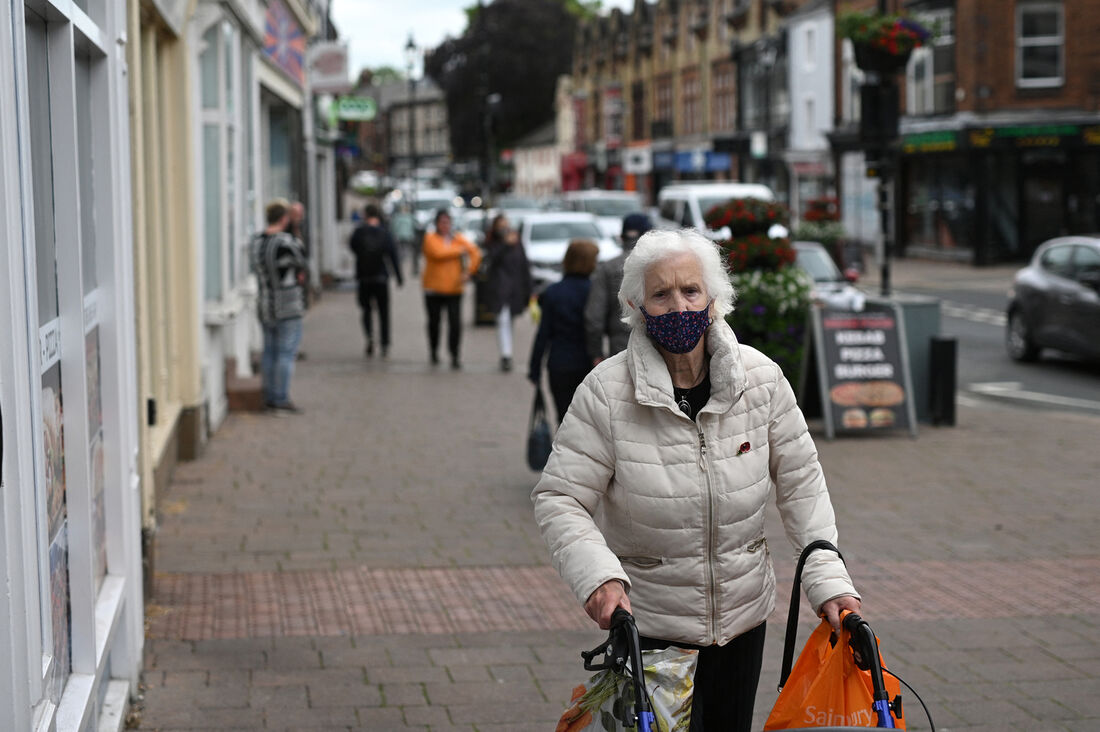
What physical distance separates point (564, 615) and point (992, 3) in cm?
3536

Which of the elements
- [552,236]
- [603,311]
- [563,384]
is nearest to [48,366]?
[603,311]

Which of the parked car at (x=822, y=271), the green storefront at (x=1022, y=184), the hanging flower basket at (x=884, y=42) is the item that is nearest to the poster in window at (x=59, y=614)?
the hanging flower basket at (x=884, y=42)

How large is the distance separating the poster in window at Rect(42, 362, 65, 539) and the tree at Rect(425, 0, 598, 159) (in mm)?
83035

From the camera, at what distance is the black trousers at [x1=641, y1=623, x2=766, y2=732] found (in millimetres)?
3654

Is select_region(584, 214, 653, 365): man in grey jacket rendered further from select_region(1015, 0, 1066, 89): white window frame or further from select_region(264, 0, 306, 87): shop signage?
select_region(1015, 0, 1066, 89): white window frame

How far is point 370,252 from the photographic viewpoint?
17688mm

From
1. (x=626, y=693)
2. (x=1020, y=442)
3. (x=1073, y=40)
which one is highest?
(x=1073, y=40)

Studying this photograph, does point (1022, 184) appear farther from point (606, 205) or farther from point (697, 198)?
point (697, 198)

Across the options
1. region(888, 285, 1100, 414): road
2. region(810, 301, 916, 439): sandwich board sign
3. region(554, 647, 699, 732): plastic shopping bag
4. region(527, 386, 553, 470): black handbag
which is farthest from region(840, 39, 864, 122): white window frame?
region(554, 647, 699, 732): plastic shopping bag

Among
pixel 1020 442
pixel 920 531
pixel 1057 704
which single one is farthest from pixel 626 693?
pixel 1020 442

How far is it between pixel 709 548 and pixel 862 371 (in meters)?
9.15

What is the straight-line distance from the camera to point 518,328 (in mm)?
23328

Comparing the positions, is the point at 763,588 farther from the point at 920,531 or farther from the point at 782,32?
the point at 782,32

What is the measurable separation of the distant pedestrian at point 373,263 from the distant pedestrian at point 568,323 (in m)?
8.54
